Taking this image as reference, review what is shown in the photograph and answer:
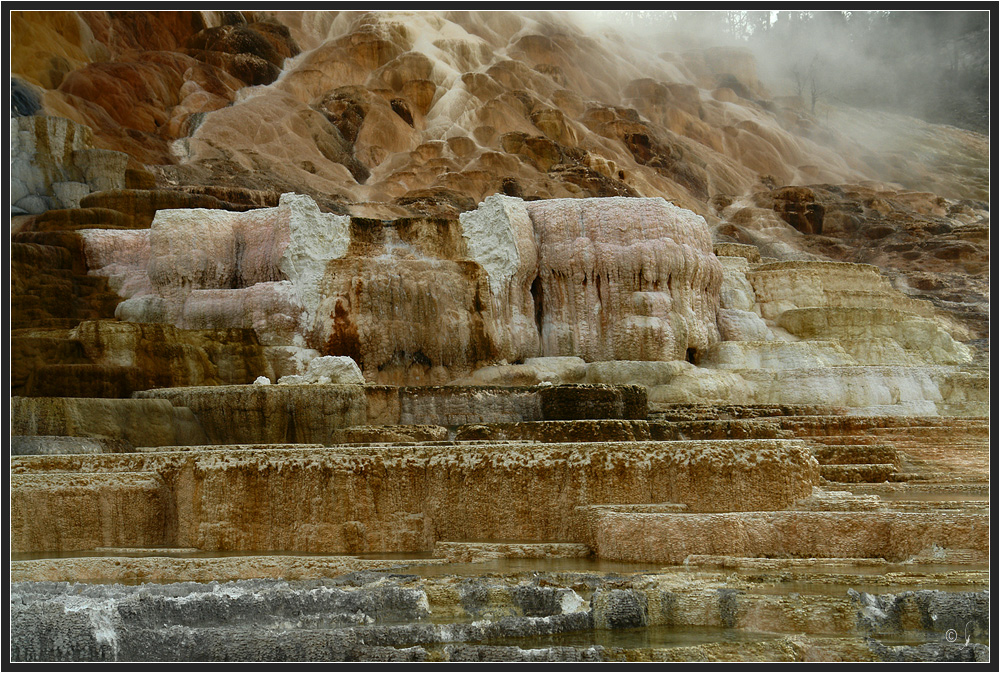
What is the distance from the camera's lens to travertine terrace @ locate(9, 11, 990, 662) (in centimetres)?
595

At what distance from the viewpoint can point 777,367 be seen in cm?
1762

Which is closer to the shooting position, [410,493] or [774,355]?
[410,493]

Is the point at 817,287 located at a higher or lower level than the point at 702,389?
higher

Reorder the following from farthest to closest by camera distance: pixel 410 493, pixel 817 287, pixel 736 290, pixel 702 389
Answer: pixel 817 287 < pixel 736 290 < pixel 702 389 < pixel 410 493

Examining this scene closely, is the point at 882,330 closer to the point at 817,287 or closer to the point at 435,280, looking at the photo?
the point at 817,287

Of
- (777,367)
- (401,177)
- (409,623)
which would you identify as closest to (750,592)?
(409,623)

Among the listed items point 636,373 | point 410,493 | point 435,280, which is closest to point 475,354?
point 435,280

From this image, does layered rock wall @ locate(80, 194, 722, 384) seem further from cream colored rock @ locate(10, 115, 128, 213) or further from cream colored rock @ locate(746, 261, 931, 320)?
cream colored rock @ locate(10, 115, 128, 213)

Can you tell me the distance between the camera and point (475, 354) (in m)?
17.0

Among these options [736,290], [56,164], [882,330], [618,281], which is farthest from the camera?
[56,164]

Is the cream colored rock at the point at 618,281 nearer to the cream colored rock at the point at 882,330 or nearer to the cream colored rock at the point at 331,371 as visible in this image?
the cream colored rock at the point at 882,330

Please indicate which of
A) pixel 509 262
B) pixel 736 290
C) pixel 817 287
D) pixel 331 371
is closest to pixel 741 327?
pixel 736 290

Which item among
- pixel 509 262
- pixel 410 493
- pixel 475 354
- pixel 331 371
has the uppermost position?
pixel 509 262

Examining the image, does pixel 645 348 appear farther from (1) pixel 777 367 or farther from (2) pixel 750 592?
(2) pixel 750 592
